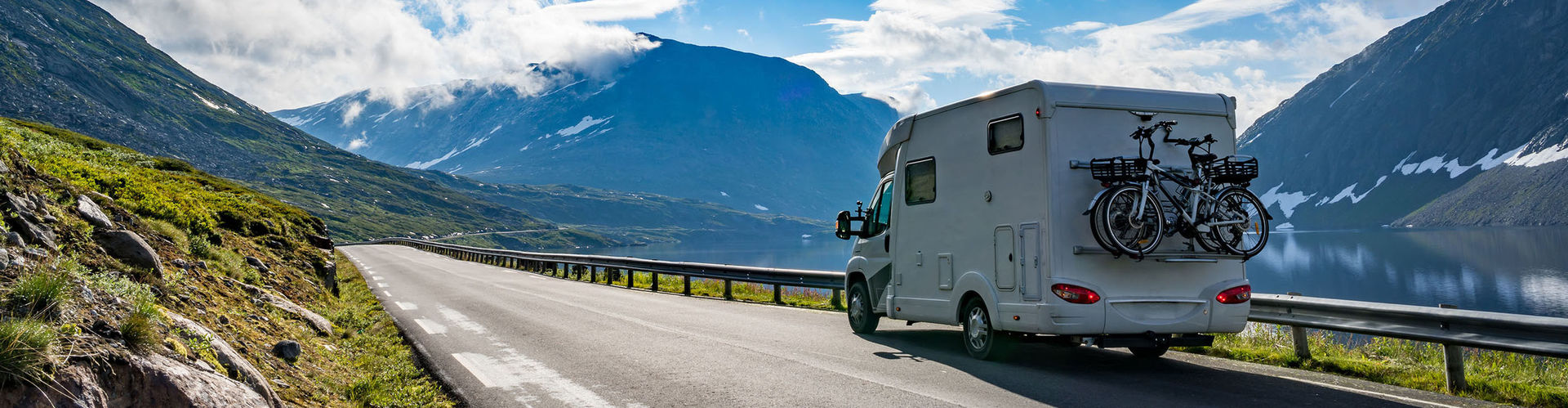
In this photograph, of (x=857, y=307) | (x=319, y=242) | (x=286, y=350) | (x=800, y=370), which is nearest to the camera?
(x=286, y=350)

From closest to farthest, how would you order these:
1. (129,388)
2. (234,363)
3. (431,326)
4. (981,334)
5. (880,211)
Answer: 1. (129,388)
2. (234,363)
3. (981,334)
4. (880,211)
5. (431,326)

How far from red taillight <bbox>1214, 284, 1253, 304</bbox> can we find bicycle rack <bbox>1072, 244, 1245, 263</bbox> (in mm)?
383

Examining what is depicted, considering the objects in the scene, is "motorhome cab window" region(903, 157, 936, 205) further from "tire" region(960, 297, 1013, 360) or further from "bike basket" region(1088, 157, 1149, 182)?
"bike basket" region(1088, 157, 1149, 182)

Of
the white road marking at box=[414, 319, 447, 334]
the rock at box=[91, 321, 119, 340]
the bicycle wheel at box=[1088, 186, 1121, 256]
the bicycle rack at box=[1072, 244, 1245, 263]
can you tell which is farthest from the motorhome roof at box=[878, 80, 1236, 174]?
the white road marking at box=[414, 319, 447, 334]

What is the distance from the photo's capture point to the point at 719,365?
27.8ft

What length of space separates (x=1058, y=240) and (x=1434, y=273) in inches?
3952

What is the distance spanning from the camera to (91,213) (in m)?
7.59

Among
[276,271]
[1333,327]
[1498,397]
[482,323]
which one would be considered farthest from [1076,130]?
[276,271]

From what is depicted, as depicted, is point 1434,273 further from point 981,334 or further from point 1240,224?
point 981,334

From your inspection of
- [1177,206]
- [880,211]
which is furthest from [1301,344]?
[880,211]

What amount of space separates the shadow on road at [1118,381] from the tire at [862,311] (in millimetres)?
1296

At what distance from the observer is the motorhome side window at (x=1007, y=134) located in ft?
28.0

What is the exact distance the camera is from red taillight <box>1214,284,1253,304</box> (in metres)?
8.32

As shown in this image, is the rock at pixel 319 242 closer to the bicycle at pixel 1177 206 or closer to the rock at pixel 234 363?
the rock at pixel 234 363
